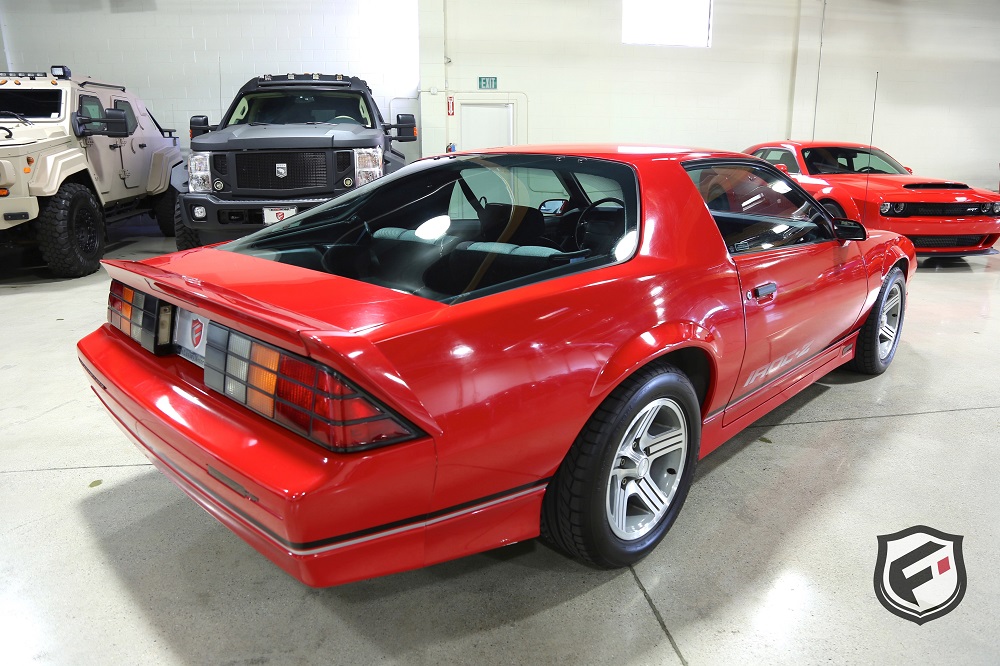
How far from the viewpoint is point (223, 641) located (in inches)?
62.5

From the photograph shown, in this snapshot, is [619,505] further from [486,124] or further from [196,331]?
[486,124]

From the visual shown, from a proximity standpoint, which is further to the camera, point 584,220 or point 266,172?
point 266,172

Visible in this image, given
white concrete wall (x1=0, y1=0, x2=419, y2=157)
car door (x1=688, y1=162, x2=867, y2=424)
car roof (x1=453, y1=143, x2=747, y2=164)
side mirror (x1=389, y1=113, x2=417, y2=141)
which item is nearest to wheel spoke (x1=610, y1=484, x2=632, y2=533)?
car door (x1=688, y1=162, x2=867, y2=424)

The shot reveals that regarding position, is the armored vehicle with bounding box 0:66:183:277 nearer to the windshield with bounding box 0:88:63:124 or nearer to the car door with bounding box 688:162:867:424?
the windshield with bounding box 0:88:63:124

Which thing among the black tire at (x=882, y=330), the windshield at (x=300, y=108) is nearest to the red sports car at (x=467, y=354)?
the black tire at (x=882, y=330)

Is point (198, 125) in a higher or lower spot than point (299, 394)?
higher

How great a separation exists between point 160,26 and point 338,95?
434 cm

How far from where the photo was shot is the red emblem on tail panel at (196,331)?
1624 mm

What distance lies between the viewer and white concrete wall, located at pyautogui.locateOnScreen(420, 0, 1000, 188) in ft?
29.9

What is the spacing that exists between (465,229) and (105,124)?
19.3 feet

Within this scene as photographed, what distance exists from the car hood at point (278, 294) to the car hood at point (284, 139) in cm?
382

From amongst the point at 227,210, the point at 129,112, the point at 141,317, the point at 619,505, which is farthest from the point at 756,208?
the point at 129,112

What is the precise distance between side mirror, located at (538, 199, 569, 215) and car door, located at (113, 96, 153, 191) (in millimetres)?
6164

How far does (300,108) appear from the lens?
6398 millimetres
